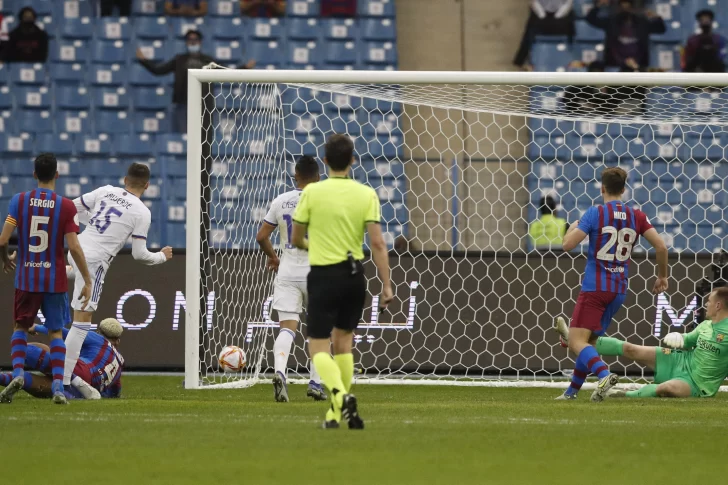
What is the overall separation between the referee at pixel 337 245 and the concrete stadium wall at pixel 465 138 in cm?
652

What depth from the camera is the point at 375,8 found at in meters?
18.8

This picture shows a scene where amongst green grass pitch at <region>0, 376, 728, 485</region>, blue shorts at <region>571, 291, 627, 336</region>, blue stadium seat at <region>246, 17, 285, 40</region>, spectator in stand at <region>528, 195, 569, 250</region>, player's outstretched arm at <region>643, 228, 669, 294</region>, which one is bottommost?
green grass pitch at <region>0, 376, 728, 485</region>

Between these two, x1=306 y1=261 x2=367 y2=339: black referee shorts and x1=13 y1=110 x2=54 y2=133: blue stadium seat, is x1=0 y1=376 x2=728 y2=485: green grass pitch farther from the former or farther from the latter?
x1=13 y1=110 x2=54 y2=133: blue stadium seat

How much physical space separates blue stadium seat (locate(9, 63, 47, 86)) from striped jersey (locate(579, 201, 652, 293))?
38.5 feet

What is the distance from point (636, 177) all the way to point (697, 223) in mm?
1173

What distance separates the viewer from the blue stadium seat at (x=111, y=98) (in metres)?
18.3

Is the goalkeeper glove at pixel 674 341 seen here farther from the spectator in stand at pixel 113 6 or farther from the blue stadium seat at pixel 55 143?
the spectator in stand at pixel 113 6

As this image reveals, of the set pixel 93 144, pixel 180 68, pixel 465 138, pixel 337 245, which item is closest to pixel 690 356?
pixel 337 245

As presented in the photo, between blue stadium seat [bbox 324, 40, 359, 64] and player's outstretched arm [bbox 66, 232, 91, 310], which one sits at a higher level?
blue stadium seat [bbox 324, 40, 359, 64]

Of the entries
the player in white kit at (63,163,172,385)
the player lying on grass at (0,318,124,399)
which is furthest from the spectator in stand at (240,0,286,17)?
the player lying on grass at (0,318,124,399)

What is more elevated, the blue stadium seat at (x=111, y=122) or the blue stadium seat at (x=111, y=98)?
the blue stadium seat at (x=111, y=98)

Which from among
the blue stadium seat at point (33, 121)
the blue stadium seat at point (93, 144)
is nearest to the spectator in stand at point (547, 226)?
the blue stadium seat at point (93, 144)

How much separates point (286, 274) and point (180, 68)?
9349 millimetres

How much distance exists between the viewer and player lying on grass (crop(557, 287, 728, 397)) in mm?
9156
